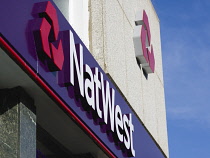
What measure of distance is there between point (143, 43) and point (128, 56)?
47.4 inches

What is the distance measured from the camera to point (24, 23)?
788 centimetres

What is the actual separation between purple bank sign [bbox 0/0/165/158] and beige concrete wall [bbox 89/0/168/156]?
0.76 m

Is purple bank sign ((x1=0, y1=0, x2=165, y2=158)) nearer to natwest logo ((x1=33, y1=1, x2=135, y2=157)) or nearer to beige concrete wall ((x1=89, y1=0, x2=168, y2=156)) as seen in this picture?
natwest logo ((x1=33, y1=1, x2=135, y2=157))

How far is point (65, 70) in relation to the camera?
8883 mm

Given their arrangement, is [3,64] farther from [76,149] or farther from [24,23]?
[76,149]

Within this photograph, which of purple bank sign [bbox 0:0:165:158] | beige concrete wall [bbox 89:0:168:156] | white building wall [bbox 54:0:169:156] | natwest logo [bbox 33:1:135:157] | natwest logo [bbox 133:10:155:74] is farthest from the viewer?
natwest logo [bbox 133:10:155:74]

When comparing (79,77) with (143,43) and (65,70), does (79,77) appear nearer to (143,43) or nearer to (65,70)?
(65,70)

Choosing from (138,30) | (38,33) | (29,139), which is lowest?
(29,139)

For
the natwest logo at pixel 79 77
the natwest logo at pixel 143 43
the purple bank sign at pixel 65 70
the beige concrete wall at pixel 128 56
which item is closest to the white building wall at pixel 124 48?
the beige concrete wall at pixel 128 56

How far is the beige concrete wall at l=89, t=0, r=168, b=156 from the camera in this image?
1175 centimetres

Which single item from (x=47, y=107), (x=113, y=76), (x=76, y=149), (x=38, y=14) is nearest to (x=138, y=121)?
(x=113, y=76)

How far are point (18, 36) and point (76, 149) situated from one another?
372cm

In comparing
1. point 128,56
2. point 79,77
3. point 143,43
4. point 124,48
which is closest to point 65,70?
point 79,77

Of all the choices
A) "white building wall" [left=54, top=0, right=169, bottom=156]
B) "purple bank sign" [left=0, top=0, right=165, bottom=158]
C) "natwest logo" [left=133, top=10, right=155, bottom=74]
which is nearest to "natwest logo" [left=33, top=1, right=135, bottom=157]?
"purple bank sign" [left=0, top=0, right=165, bottom=158]
